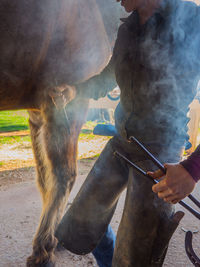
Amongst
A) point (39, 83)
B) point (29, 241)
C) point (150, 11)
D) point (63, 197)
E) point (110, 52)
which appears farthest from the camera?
point (29, 241)

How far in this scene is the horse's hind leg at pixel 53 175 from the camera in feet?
5.04

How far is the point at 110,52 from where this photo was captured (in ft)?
5.09

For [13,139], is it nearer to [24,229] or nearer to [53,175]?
[24,229]

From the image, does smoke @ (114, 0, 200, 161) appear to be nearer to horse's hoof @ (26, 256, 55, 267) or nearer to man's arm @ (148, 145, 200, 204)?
man's arm @ (148, 145, 200, 204)

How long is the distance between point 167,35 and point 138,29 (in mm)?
124

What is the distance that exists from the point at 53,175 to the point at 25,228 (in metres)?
0.64

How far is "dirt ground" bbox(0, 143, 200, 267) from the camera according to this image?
1.65 metres

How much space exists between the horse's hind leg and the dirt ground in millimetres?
122

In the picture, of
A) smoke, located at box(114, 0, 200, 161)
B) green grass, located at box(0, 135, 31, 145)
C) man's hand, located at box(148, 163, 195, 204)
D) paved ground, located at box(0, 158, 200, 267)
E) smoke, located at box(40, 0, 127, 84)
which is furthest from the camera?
green grass, located at box(0, 135, 31, 145)

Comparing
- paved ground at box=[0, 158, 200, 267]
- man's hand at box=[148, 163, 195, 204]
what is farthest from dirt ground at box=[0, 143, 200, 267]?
man's hand at box=[148, 163, 195, 204]

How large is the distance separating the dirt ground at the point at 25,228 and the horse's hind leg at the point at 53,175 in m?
0.12

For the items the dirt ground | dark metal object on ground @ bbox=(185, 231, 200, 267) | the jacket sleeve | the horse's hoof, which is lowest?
the dirt ground

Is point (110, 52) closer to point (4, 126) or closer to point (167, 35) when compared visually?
point (167, 35)

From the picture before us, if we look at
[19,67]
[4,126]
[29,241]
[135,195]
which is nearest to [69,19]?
[19,67]
